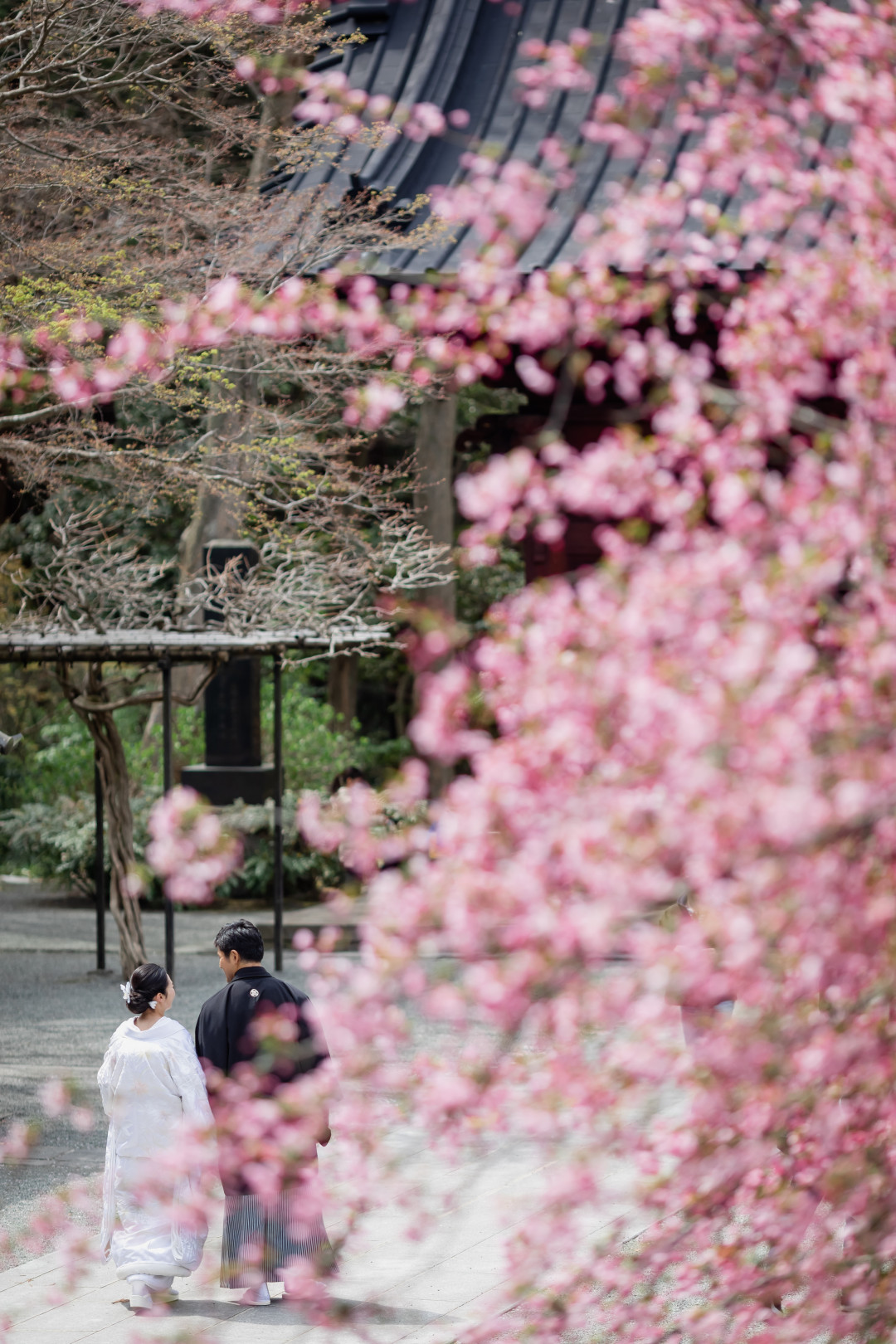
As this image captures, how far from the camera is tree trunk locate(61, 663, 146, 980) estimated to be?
37.7 feet

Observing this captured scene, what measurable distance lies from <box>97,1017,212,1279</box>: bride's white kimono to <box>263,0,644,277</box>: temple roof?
5.22 m

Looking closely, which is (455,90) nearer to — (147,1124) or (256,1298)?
(147,1124)

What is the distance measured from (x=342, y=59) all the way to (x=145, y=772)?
9244 mm

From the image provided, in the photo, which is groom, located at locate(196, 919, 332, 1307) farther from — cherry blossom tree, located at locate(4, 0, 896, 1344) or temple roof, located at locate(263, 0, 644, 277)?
temple roof, located at locate(263, 0, 644, 277)

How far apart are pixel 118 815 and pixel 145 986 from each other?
6049 mm

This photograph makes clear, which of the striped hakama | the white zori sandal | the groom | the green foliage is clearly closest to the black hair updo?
the groom

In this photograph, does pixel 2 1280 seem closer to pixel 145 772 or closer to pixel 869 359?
pixel 869 359

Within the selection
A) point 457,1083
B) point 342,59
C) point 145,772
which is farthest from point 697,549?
point 145,772

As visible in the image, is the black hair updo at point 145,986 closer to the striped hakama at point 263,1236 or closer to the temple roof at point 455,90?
the striped hakama at point 263,1236

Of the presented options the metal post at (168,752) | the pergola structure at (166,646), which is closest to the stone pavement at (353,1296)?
the pergola structure at (166,646)

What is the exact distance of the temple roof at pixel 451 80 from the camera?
9531 mm

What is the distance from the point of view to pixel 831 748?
2016mm

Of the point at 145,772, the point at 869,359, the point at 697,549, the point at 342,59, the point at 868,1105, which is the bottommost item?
the point at 145,772

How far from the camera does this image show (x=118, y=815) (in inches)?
455
